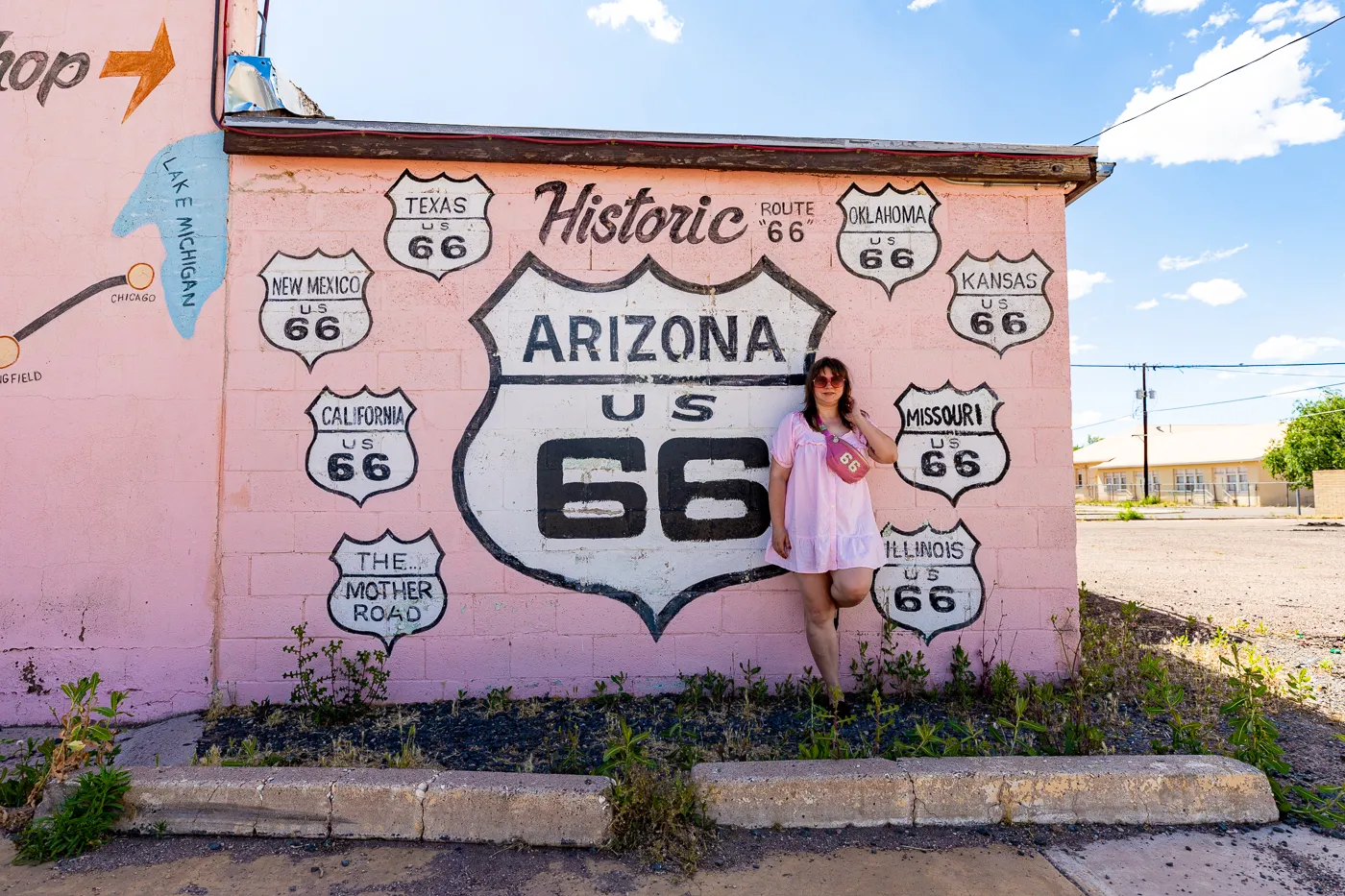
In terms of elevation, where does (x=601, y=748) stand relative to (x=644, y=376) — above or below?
below

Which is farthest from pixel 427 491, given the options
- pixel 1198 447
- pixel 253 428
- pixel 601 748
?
pixel 1198 447

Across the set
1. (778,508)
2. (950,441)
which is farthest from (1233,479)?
(778,508)

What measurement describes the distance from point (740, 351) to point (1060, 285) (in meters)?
1.86

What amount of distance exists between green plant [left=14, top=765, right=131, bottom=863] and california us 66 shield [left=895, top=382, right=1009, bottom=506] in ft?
12.3

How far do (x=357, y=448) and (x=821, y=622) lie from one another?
263cm

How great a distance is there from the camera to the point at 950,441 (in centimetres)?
414

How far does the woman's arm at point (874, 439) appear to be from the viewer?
3670mm

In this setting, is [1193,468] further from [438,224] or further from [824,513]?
[438,224]

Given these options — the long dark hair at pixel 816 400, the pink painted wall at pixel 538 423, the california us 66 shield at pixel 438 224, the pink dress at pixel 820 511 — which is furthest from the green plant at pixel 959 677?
the california us 66 shield at pixel 438 224

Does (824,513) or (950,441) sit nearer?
(824,513)

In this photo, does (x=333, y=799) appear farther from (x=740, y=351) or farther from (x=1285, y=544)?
(x=1285, y=544)

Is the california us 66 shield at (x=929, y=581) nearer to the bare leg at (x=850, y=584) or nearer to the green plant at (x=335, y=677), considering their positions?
the bare leg at (x=850, y=584)

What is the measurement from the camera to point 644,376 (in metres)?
4.12

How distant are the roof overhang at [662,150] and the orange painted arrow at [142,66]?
0.53 meters
